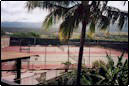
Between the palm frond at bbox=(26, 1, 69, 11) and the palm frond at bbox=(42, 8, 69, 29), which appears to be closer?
the palm frond at bbox=(26, 1, 69, 11)

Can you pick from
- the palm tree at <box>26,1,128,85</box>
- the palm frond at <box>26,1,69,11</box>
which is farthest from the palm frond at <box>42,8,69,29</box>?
the palm frond at <box>26,1,69,11</box>

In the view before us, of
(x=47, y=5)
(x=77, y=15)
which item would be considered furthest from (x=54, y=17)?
(x=77, y=15)

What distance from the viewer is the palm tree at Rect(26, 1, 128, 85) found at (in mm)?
5414

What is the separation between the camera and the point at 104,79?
22.7ft

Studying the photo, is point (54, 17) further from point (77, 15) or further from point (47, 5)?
point (77, 15)

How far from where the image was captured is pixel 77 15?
216 inches

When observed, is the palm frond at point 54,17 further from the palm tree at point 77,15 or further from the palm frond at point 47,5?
the palm frond at point 47,5

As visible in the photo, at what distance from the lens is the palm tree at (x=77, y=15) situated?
5.41 meters

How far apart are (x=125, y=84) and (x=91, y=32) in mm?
2158

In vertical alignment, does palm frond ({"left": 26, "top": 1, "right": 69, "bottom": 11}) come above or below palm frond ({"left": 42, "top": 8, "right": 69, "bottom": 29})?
above

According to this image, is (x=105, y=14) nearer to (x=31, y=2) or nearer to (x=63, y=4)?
(x=63, y=4)

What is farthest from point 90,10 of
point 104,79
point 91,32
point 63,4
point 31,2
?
point 104,79

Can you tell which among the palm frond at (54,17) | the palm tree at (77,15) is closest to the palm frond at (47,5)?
the palm tree at (77,15)

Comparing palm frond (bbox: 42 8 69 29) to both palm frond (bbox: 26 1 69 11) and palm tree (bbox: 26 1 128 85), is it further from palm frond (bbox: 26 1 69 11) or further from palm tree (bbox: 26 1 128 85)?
palm frond (bbox: 26 1 69 11)
